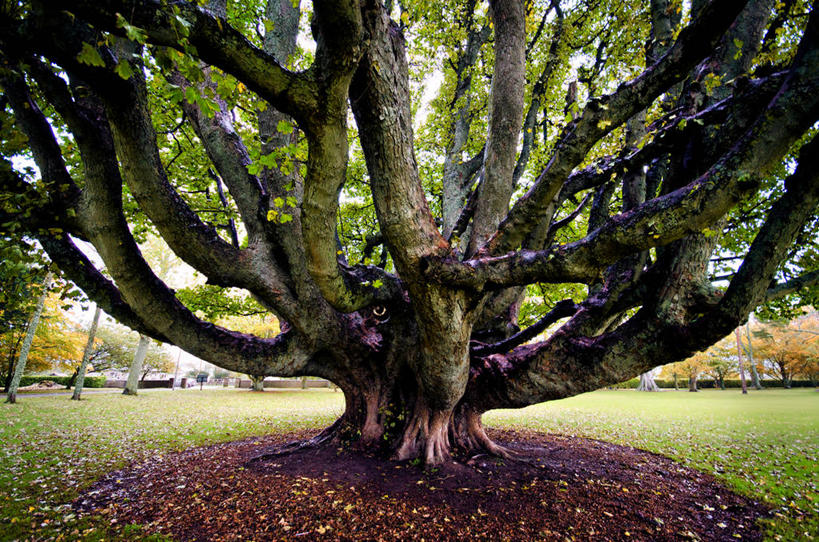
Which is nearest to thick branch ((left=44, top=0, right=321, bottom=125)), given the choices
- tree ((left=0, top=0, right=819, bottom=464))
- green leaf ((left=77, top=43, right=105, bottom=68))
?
tree ((left=0, top=0, right=819, bottom=464))

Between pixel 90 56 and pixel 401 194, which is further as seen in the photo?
pixel 401 194

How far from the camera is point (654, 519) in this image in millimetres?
3779

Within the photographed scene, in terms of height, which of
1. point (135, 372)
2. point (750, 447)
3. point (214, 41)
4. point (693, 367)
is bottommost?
point (750, 447)

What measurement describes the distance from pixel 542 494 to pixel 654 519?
1.16 meters

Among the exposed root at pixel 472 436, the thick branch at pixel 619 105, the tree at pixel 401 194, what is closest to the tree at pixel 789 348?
the tree at pixel 401 194

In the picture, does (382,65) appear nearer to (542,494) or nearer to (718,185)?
(718,185)

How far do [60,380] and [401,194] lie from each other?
3205 centimetres

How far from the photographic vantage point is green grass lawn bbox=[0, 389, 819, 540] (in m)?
3.85

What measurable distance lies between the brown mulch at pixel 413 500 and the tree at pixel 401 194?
987mm

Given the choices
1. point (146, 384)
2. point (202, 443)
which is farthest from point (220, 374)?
point (202, 443)

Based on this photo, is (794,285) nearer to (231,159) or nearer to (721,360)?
(231,159)

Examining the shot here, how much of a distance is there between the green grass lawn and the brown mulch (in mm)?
399

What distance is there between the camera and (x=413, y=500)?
4039 millimetres

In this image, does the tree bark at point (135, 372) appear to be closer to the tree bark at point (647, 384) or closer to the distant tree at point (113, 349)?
the distant tree at point (113, 349)
